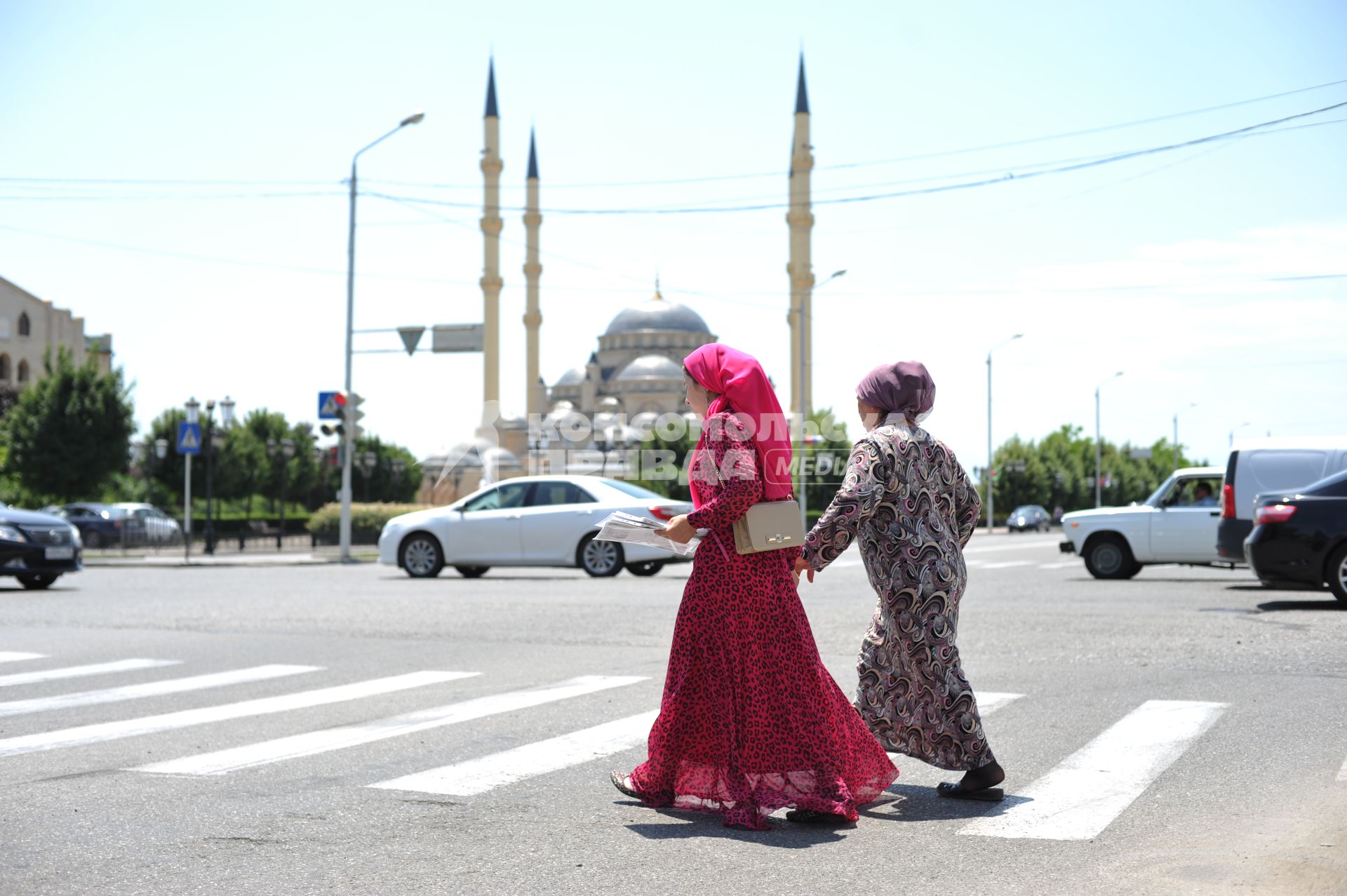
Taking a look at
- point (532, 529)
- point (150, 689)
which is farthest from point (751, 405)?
point (532, 529)

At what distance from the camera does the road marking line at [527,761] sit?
208 inches

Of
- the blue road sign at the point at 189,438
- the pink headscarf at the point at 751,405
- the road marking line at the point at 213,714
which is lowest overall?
the road marking line at the point at 213,714

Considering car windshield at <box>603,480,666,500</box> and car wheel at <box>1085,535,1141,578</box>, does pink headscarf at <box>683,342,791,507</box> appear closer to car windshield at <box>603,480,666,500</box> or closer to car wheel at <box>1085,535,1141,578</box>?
car windshield at <box>603,480,666,500</box>

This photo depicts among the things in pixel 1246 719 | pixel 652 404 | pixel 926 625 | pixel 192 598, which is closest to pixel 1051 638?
pixel 1246 719

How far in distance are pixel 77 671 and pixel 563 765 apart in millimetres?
4740

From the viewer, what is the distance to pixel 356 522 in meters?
38.8

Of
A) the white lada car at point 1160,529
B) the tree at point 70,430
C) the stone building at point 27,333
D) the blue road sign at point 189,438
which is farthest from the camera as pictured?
the stone building at point 27,333

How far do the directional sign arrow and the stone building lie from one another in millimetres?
44663

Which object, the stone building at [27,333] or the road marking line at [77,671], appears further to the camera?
the stone building at [27,333]

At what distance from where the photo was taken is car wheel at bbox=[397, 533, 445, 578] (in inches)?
739

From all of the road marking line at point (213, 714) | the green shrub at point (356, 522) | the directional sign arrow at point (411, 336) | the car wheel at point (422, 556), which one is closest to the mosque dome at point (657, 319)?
the green shrub at point (356, 522)

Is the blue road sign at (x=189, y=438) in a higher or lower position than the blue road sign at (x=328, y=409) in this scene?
lower

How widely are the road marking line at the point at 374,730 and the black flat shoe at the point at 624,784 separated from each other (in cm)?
164

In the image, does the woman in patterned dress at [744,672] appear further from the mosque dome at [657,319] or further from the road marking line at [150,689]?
the mosque dome at [657,319]
